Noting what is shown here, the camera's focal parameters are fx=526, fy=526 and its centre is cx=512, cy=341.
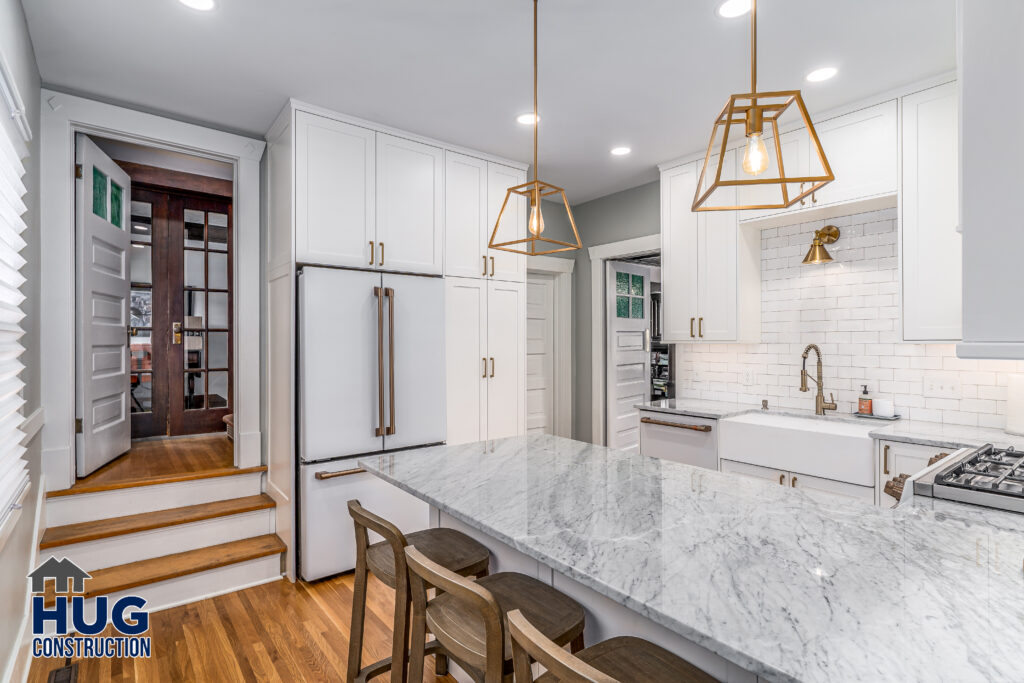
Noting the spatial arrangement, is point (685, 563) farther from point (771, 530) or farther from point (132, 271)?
point (132, 271)

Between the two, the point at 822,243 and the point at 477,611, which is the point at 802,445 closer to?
the point at 822,243

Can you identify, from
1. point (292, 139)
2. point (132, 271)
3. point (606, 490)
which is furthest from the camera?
point (132, 271)

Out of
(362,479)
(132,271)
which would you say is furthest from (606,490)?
(132,271)

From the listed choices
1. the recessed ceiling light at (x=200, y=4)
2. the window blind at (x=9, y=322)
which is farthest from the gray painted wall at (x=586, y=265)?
the window blind at (x=9, y=322)

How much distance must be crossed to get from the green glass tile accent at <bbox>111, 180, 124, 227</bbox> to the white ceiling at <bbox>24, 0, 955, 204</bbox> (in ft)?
3.00

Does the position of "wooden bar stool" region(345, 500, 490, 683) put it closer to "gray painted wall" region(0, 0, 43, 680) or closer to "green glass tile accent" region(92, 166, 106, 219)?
"gray painted wall" region(0, 0, 43, 680)

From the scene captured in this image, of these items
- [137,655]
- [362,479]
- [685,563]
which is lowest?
[137,655]

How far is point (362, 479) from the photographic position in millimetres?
3184

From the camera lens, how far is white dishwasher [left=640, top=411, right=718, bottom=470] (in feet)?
11.3

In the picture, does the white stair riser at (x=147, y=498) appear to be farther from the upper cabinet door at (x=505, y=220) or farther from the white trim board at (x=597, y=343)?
the white trim board at (x=597, y=343)

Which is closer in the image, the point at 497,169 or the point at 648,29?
the point at 648,29

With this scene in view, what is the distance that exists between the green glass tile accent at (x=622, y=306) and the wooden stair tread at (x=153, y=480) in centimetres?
323

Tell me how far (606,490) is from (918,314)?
2239mm

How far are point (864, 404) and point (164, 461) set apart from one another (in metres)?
4.70
